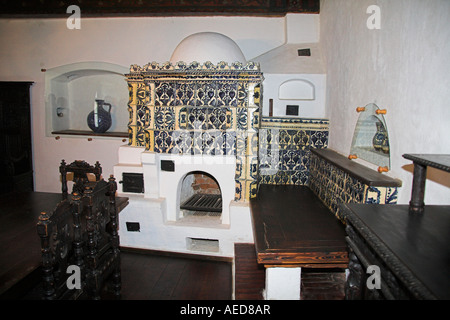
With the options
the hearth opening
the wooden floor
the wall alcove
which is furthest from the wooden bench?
the hearth opening

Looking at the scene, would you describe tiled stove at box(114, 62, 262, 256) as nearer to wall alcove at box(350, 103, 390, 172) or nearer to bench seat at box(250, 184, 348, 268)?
bench seat at box(250, 184, 348, 268)

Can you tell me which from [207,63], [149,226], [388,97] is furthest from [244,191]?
[388,97]

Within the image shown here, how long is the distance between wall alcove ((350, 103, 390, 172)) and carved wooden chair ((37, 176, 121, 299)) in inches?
93.7

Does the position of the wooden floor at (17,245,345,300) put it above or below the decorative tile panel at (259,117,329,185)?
below

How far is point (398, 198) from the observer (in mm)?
2342

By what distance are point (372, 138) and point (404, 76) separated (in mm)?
777

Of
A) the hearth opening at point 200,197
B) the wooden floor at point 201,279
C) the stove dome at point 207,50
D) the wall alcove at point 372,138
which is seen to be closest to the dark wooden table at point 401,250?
the wall alcove at point 372,138

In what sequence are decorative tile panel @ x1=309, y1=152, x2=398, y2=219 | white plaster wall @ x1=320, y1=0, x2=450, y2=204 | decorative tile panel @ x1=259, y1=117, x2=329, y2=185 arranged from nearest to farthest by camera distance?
white plaster wall @ x1=320, y1=0, x2=450, y2=204
decorative tile panel @ x1=309, y1=152, x2=398, y2=219
decorative tile panel @ x1=259, y1=117, x2=329, y2=185

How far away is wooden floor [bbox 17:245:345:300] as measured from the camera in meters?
2.85

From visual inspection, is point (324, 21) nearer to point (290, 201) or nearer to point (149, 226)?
point (290, 201)

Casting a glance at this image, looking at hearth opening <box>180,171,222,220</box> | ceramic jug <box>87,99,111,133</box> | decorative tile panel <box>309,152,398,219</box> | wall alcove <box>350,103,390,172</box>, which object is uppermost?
ceramic jug <box>87,99,111,133</box>

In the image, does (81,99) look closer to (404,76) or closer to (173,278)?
(173,278)

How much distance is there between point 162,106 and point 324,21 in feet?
A: 9.15

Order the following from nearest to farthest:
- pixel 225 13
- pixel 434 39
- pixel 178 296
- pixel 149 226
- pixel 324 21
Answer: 1. pixel 434 39
2. pixel 178 296
3. pixel 149 226
4. pixel 324 21
5. pixel 225 13
